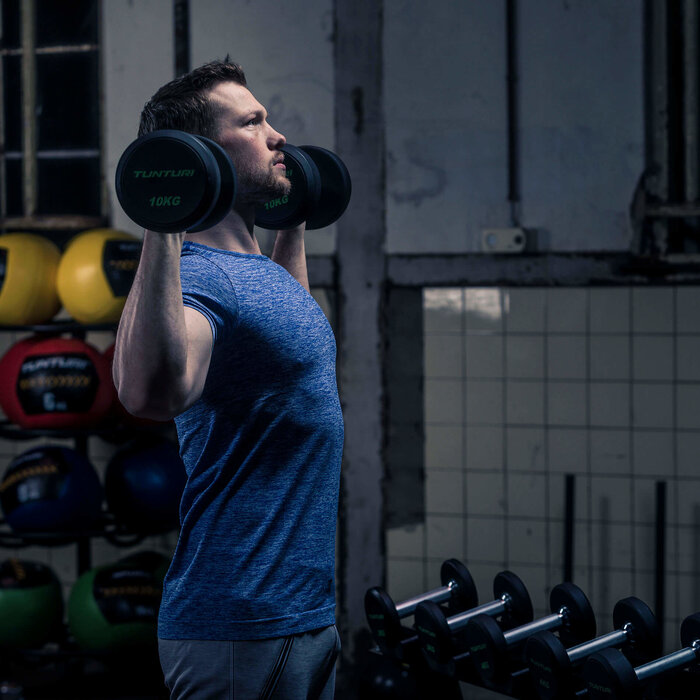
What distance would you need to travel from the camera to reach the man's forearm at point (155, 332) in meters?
0.97

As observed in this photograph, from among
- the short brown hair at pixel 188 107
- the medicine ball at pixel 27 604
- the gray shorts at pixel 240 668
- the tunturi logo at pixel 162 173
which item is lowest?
the medicine ball at pixel 27 604

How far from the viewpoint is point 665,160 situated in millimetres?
3082

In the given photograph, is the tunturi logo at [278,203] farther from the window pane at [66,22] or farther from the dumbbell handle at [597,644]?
the window pane at [66,22]

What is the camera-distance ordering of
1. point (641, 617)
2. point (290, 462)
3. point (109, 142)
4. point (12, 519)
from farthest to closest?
point (109, 142), point (12, 519), point (641, 617), point (290, 462)

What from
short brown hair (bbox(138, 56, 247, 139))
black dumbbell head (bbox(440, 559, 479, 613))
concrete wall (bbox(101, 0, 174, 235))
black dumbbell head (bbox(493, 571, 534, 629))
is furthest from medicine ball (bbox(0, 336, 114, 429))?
short brown hair (bbox(138, 56, 247, 139))

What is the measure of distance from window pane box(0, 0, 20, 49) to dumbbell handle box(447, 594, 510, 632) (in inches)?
111

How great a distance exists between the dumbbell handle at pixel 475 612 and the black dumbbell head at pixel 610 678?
0.46 m

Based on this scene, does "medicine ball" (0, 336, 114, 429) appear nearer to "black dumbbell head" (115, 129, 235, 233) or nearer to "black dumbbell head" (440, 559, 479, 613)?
"black dumbbell head" (440, 559, 479, 613)

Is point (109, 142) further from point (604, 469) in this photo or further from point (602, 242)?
point (604, 469)

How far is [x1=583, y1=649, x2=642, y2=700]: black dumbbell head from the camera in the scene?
72.7 inches

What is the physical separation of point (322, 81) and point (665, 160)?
47.9 inches

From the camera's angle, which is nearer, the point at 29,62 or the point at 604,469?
the point at 604,469

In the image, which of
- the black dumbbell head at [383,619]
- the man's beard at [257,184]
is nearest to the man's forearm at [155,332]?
the man's beard at [257,184]

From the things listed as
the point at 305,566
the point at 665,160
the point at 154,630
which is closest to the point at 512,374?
the point at 665,160
